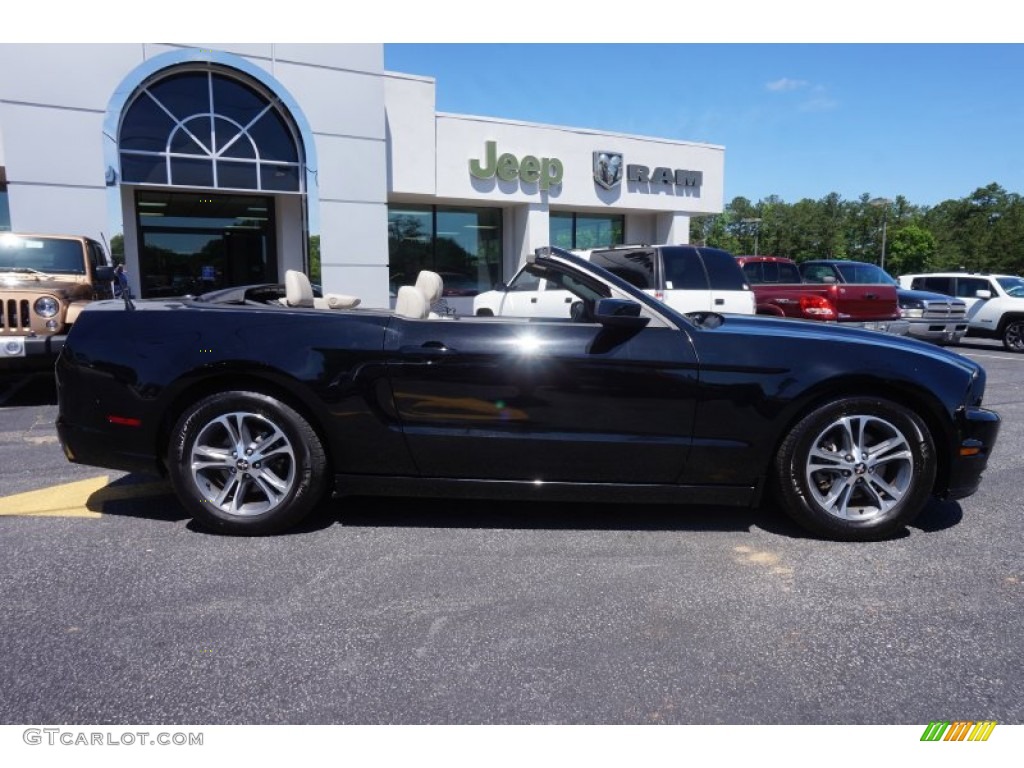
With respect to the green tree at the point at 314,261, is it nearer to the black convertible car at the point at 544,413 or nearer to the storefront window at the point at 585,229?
the storefront window at the point at 585,229

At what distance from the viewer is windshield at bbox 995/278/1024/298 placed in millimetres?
14953

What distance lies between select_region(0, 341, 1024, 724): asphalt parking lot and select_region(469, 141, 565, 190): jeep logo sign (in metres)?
14.2

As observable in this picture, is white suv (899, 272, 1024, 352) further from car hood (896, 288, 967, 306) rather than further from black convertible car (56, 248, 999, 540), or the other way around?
black convertible car (56, 248, 999, 540)

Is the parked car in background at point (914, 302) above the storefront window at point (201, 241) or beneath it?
beneath

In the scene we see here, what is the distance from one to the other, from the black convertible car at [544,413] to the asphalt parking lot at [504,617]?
0.93ft

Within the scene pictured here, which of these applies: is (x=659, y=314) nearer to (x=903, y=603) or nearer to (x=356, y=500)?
(x=903, y=603)

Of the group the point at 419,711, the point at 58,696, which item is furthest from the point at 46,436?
the point at 419,711

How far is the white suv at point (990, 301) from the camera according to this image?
47.8ft

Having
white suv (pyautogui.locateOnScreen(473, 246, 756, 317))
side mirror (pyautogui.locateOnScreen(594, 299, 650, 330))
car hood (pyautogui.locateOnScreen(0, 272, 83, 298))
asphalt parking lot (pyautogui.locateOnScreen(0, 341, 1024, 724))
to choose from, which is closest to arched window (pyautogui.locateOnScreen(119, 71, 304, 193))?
car hood (pyautogui.locateOnScreen(0, 272, 83, 298))

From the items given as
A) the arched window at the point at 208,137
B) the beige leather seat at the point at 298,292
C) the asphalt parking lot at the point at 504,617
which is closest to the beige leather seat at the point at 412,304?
the beige leather seat at the point at 298,292

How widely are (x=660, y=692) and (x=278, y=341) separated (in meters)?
2.39

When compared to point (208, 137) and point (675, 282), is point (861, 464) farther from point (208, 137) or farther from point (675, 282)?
point (208, 137)
